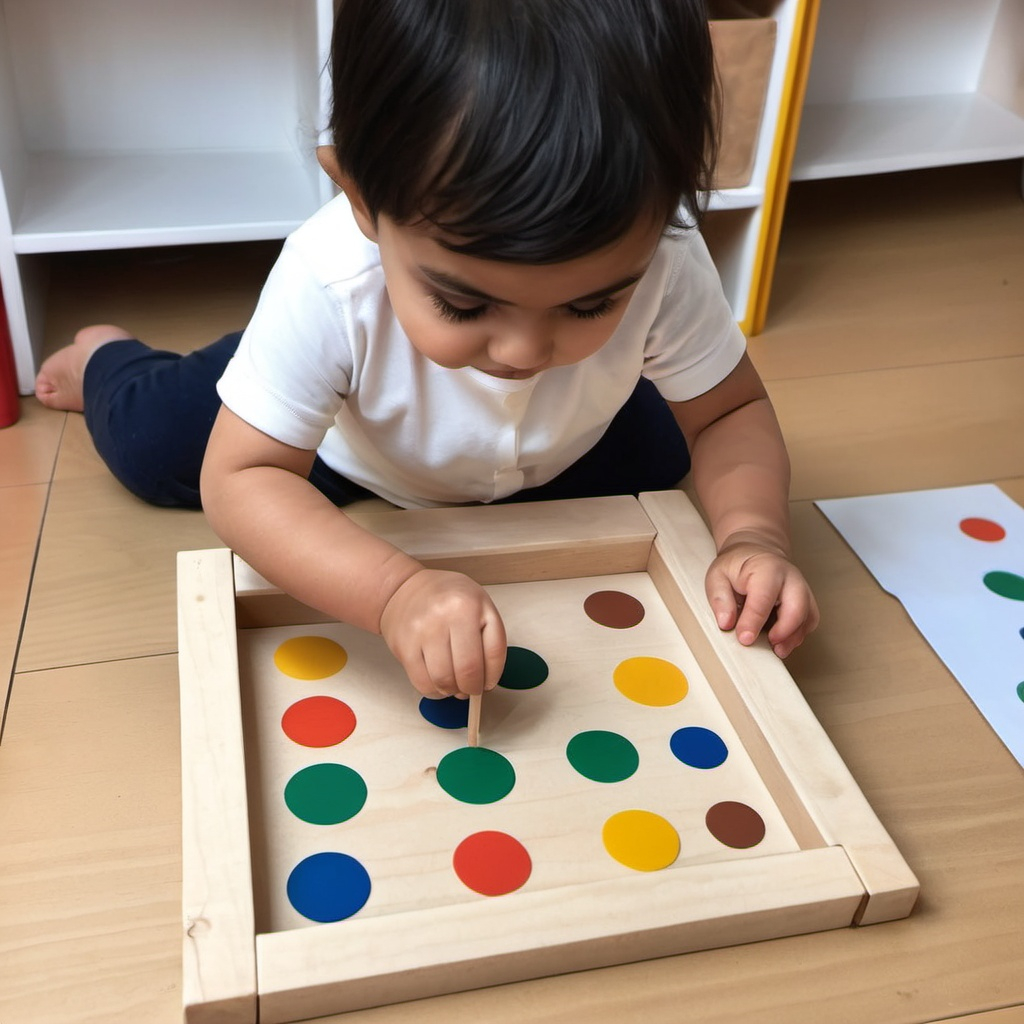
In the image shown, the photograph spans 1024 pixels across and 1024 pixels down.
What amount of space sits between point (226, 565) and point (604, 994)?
0.31 m

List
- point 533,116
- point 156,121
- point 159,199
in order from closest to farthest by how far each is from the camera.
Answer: point 533,116 → point 159,199 → point 156,121

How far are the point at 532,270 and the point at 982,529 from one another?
536 mm

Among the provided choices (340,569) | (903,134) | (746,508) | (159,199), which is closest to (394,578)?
(340,569)

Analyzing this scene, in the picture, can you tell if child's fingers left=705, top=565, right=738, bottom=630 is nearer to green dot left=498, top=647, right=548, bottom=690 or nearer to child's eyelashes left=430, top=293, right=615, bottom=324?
green dot left=498, top=647, right=548, bottom=690

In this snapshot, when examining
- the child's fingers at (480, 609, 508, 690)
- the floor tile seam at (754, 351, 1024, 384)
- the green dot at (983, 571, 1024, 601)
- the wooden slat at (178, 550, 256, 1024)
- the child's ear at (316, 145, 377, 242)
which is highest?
the child's ear at (316, 145, 377, 242)

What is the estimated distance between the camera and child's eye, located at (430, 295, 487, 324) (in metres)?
0.52

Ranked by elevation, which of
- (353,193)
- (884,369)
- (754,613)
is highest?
(353,193)

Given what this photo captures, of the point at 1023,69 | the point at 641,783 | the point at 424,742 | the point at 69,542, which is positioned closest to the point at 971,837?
the point at 641,783

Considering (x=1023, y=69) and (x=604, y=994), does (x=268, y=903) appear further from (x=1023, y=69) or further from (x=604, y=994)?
(x=1023, y=69)

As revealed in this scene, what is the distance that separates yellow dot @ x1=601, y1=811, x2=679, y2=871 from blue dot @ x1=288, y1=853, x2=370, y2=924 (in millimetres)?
122

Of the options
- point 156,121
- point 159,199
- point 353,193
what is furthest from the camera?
point 156,121

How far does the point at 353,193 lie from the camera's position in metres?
0.56

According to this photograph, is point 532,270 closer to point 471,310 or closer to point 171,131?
point 471,310

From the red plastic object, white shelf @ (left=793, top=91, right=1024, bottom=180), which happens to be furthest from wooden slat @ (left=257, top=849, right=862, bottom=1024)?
white shelf @ (left=793, top=91, right=1024, bottom=180)
